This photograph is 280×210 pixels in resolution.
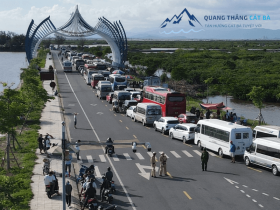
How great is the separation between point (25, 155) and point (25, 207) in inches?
407

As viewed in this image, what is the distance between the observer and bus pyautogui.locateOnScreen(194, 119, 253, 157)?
2781cm

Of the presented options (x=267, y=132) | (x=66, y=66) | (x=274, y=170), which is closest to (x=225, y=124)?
(x=267, y=132)

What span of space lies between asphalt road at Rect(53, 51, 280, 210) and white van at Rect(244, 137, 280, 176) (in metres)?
0.50

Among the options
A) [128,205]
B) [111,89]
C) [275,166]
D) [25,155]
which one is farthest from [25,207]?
[111,89]

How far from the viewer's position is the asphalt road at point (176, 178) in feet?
64.6

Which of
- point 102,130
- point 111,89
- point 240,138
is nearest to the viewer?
point 240,138

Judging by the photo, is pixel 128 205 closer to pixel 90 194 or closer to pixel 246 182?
pixel 90 194

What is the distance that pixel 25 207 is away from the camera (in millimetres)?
18297

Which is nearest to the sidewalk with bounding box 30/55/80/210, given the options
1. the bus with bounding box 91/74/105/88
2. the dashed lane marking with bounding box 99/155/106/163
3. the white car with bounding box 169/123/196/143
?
the dashed lane marking with bounding box 99/155/106/163

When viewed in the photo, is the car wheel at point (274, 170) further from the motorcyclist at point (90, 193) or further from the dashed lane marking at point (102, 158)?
the motorcyclist at point (90, 193)

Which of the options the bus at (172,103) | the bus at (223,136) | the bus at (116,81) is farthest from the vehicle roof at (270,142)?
the bus at (116,81)

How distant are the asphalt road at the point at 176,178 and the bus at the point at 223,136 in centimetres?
74

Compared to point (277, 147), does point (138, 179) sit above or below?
below

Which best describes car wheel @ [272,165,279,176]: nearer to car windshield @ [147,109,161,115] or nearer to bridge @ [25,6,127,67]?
car windshield @ [147,109,161,115]
